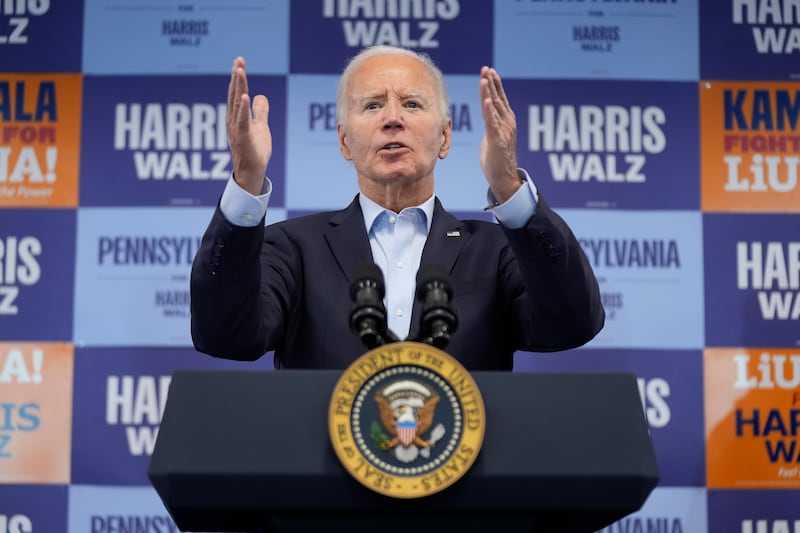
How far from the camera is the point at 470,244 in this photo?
6.08ft

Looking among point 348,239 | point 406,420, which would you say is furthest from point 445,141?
point 406,420

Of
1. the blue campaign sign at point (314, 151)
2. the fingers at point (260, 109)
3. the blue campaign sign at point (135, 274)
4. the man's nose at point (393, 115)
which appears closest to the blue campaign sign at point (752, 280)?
the blue campaign sign at point (314, 151)

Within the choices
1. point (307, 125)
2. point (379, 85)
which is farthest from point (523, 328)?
point (307, 125)

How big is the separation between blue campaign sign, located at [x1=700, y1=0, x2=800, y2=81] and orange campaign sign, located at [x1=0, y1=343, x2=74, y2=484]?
238 cm

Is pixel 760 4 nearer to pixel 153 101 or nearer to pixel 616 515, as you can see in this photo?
pixel 153 101

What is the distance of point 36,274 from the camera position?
3465mm

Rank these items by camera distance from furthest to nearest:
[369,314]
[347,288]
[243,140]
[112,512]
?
[112,512], [347,288], [243,140], [369,314]

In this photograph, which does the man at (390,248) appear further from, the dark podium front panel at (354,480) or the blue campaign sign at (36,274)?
the blue campaign sign at (36,274)

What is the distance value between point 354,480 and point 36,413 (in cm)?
256

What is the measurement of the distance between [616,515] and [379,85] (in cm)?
96

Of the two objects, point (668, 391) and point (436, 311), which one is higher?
point (436, 311)

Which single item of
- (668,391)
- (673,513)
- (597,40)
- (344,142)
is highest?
(597,40)

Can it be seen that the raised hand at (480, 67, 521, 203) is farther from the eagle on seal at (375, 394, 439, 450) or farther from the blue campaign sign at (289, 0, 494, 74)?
the blue campaign sign at (289, 0, 494, 74)

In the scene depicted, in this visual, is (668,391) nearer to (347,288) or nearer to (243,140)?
(347,288)
